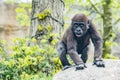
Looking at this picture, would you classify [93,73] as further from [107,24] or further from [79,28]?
[107,24]

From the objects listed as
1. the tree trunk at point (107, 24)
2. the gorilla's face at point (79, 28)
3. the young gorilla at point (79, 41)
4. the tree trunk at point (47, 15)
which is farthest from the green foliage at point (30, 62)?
the tree trunk at point (107, 24)

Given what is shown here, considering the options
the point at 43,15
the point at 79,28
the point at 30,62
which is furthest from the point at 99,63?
the point at 43,15

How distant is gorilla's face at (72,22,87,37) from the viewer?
5691 mm

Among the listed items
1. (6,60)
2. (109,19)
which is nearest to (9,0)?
(109,19)

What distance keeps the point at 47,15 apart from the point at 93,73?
3062 mm

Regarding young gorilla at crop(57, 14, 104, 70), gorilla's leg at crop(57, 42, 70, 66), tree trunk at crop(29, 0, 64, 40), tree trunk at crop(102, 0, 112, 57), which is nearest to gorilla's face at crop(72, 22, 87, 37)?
young gorilla at crop(57, 14, 104, 70)

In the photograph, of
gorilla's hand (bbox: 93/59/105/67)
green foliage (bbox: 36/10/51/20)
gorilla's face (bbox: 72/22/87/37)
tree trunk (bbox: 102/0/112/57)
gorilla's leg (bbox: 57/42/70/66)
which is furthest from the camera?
tree trunk (bbox: 102/0/112/57)

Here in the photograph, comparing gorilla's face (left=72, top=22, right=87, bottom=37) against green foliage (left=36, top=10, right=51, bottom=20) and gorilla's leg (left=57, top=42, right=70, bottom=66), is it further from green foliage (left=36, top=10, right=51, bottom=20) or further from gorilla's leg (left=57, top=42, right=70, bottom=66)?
green foliage (left=36, top=10, right=51, bottom=20)

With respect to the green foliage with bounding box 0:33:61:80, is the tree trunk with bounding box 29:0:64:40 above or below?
above

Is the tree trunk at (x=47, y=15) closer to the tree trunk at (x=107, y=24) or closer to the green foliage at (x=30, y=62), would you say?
the green foliage at (x=30, y=62)

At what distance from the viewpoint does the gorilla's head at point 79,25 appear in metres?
5.70

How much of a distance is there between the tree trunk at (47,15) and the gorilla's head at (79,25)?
2.23 metres

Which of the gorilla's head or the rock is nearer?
the rock

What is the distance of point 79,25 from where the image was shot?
5.78 m
